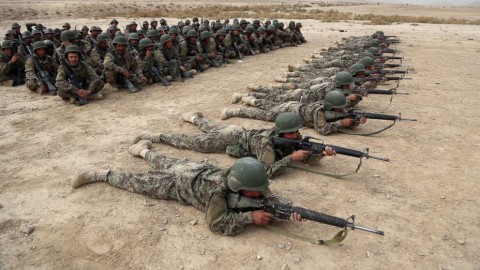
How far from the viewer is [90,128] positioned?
7.51 meters

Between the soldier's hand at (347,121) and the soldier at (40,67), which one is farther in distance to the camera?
the soldier at (40,67)

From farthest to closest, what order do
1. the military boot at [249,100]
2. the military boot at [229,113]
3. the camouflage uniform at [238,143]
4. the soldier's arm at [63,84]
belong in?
1. the soldier's arm at [63,84]
2. the military boot at [249,100]
3. the military boot at [229,113]
4. the camouflage uniform at [238,143]

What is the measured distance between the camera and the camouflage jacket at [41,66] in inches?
382

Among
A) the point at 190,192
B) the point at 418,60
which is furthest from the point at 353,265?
the point at 418,60

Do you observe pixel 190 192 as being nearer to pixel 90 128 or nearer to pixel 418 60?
pixel 90 128

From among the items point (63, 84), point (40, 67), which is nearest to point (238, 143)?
point (63, 84)

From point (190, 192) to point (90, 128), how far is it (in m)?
4.06

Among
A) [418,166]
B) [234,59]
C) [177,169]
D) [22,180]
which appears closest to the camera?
[177,169]

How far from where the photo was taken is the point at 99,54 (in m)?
10.5

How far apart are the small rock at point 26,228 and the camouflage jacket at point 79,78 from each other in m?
5.18

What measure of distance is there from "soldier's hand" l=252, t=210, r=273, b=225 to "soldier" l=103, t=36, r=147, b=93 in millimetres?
7115

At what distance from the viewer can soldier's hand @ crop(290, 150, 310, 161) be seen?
527cm

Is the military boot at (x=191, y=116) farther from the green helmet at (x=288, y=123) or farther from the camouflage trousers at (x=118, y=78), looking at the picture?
the camouflage trousers at (x=118, y=78)

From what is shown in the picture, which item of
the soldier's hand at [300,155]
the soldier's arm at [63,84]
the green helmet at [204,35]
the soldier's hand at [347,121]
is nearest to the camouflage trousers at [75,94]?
the soldier's arm at [63,84]
